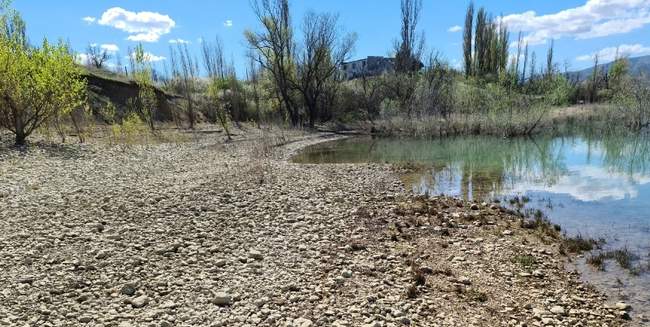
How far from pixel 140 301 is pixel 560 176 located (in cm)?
1609

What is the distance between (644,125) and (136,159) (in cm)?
3478

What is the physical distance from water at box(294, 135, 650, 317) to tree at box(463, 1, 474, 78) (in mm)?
36989

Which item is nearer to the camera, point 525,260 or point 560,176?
point 525,260

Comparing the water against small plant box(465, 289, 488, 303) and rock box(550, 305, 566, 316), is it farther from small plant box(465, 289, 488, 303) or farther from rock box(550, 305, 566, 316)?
small plant box(465, 289, 488, 303)

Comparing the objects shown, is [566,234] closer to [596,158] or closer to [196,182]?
[196,182]

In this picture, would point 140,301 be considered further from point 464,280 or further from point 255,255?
point 464,280

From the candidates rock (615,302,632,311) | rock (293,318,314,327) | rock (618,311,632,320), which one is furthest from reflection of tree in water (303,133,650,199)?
rock (293,318,314,327)

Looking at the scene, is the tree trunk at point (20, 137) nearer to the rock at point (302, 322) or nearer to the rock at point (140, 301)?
the rock at point (140, 301)

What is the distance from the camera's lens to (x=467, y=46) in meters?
64.9

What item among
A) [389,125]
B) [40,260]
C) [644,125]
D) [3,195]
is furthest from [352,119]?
[40,260]

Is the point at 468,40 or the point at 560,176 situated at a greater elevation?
the point at 468,40

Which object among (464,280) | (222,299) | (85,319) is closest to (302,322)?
(222,299)

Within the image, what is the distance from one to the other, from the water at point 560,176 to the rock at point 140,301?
6.84m

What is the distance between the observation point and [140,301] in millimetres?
5727
